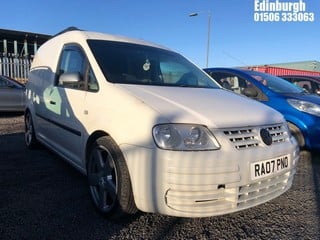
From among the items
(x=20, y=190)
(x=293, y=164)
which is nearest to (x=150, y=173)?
(x=293, y=164)

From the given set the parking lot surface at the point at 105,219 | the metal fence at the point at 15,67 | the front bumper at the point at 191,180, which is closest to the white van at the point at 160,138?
the front bumper at the point at 191,180

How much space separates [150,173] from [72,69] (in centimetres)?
195

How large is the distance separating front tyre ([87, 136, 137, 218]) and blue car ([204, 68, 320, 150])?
318cm

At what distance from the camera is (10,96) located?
997cm

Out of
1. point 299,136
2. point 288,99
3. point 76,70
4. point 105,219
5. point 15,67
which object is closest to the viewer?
point 105,219

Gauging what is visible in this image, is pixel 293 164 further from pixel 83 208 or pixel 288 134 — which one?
pixel 83 208

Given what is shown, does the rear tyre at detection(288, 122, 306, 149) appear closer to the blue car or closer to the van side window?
the blue car

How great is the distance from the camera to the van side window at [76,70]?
3451 millimetres

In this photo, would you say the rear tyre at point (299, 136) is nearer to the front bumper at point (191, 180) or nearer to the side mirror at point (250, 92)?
the side mirror at point (250, 92)

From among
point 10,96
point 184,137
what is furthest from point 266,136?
point 10,96

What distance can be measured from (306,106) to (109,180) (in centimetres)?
367

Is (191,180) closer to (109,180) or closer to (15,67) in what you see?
(109,180)

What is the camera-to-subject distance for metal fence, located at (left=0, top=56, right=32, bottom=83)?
720 inches

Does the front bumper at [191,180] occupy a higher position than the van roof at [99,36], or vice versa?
the van roof at [99,36]
